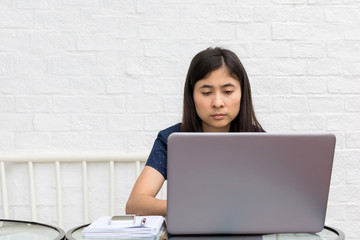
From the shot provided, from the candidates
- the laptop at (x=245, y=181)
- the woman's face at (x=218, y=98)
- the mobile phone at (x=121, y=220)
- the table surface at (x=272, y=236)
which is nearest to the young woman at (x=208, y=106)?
the woman's face at (x=218, y=98)

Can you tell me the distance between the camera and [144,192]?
1489mm


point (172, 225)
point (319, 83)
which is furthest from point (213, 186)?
point (319, 83)

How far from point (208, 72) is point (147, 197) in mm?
401

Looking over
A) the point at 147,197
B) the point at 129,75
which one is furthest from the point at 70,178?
the point at 147,197

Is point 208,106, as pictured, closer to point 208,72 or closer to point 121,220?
point 208,72

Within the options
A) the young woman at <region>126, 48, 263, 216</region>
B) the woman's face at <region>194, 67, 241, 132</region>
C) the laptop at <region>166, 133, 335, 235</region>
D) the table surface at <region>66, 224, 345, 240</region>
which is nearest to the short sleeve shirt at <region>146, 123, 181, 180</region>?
the young woman at <region>126, 48, 263, 216</region>

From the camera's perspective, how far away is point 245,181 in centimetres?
92

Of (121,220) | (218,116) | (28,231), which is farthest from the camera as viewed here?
(218,116)

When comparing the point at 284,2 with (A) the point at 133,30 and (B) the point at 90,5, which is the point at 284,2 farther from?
(B) the point at 90,5

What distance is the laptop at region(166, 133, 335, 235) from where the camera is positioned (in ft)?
2.98

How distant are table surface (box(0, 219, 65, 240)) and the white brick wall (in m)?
0.73

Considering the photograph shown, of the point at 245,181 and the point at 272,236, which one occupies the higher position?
the point at 245,181

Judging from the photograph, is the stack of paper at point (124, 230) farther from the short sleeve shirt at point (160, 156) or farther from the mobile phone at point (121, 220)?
the short sleeve shirt at point (160, 156)

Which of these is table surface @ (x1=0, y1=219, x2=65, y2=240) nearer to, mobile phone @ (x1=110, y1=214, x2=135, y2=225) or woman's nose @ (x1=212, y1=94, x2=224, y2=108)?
mobile phone @ (x1=110, y1=214, x2=135, y2=225)
